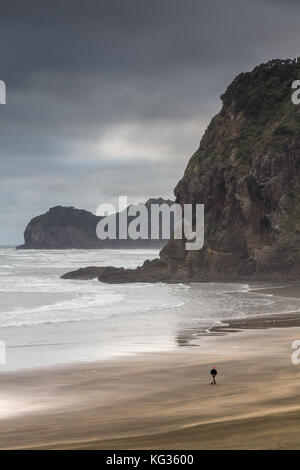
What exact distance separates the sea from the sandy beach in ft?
6.05

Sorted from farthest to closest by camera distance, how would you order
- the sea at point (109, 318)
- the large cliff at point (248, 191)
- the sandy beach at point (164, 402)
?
the large cliff at point (248, 191)
the sea at point (109, 318)
the sandy beach at point (164, 402)

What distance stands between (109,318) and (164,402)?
1734cm

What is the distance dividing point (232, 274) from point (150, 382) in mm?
43160

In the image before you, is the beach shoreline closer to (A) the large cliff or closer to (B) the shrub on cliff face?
(A) the large cliff

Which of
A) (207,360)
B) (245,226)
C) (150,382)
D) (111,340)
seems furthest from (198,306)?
(245,226)

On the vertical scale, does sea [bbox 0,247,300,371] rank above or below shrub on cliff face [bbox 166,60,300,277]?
below

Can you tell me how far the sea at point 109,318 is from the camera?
19828mm

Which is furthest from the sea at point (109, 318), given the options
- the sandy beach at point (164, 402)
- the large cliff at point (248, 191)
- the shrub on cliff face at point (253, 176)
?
the shrub on cliff face at point (253, 176)

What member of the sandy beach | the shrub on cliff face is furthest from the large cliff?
the sandy beach

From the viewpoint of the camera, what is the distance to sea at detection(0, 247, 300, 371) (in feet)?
65.1

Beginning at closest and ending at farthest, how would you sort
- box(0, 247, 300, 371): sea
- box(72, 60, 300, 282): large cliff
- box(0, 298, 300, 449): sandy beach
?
1. box(0, 298, 300, 449): sandy beach
2. box(0, 247, 300, 371): sea
3. box(72, 60, 300, 282): large cliff

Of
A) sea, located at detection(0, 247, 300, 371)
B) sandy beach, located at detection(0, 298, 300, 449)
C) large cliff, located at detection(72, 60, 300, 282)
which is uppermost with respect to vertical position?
large cliff, located at detection(72, 60, 300, 282)

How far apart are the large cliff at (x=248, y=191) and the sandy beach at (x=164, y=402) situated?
113ft

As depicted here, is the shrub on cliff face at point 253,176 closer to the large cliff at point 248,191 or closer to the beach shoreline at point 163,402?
the large cliff at point 248,191
